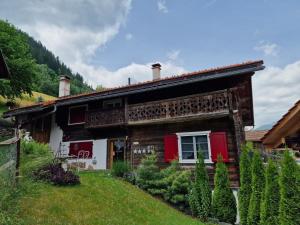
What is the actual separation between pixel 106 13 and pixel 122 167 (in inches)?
312

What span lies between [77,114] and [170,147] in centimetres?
812

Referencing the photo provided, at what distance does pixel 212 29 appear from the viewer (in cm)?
1166

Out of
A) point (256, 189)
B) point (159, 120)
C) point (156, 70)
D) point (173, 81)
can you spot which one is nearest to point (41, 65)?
point (156, 70)

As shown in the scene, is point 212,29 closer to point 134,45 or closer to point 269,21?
point 269,21

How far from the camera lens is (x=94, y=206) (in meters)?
8.52

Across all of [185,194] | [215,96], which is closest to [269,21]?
[215,96]

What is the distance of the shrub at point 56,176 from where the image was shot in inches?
390

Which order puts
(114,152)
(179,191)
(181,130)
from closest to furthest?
(179,191), (181,130), (114,152)

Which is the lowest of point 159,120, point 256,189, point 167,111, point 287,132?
point 256,189

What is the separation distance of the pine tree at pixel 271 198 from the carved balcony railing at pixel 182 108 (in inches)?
207

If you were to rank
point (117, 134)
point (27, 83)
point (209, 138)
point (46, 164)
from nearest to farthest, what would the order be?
point (46, 164)
point (209, 138)
point (117, 134)
point (27, 83)

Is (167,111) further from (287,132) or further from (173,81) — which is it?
(287,132)

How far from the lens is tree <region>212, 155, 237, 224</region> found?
1024cm

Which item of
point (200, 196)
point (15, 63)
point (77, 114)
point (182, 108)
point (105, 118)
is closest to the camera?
point (200, 196)
